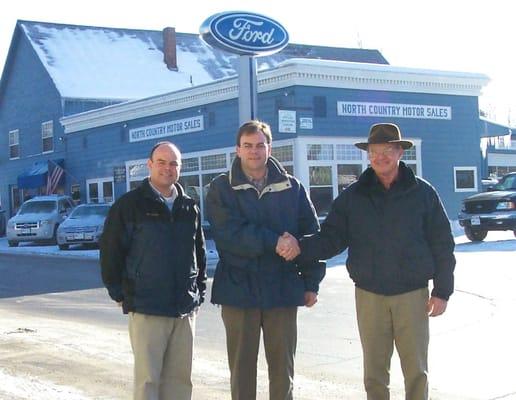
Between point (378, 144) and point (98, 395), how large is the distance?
125 inches

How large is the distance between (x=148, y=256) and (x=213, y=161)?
70.4 feet

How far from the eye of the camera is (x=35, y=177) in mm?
34594

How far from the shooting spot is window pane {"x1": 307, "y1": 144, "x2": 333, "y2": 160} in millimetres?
23703

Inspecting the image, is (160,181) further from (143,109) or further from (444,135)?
(143,109)

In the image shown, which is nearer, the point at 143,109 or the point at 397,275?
the point at 397,275

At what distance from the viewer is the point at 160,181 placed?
5.04 metres

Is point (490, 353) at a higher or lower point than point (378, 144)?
lower

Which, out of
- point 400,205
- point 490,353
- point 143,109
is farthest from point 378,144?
point 143,109

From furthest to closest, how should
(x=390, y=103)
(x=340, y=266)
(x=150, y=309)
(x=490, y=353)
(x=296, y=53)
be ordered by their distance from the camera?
(x=296, y=53)
(x=390, y=103)
(x=340, y=266)
(x=490, y=353)
(x=150, y=309)

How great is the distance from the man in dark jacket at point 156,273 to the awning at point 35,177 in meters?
30.4

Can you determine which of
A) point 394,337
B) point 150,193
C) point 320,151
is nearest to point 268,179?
point 150,193

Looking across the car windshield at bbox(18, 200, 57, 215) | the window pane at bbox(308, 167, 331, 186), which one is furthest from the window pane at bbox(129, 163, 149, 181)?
the window pane at bbox(308, 167, 331, 186)

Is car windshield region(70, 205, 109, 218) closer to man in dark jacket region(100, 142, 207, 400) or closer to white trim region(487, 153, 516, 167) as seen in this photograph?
man in dark jacket region(100, 142, 207, 400)

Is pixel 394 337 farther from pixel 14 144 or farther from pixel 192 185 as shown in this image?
pixel 14 144
